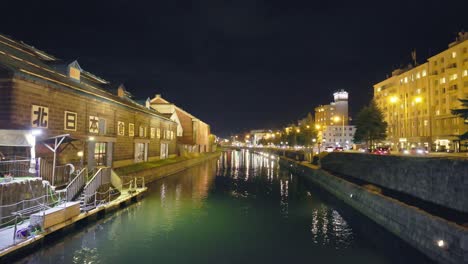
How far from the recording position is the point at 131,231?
20.2 m

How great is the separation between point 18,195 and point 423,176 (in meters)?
26.0

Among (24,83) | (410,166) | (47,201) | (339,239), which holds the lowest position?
(339,239)

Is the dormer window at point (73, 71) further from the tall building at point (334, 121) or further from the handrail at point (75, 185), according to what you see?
the tall building at point (334, 121)

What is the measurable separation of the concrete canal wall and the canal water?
626mm

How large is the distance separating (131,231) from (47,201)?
5.20m

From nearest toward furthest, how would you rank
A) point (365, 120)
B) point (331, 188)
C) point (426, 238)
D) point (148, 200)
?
point (426, 238)
point (148, 200)
point (331, 188)
point (365, 120)

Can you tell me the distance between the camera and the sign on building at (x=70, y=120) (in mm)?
26250

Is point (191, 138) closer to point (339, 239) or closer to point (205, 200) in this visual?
point (205, 200)

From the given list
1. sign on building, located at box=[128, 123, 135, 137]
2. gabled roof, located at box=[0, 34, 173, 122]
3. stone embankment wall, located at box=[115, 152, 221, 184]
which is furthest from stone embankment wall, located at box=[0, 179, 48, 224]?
sign on building, located at box=[128, 123, 135, 137]

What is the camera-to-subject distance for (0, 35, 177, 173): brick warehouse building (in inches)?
827

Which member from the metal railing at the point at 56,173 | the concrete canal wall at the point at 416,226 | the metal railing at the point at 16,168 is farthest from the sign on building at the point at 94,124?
the concrete canal wall at the point at 416,226

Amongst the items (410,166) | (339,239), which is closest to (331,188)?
(410,166)

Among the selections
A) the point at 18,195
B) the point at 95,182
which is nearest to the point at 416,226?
the point at 95,182

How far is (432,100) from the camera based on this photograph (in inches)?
3236
